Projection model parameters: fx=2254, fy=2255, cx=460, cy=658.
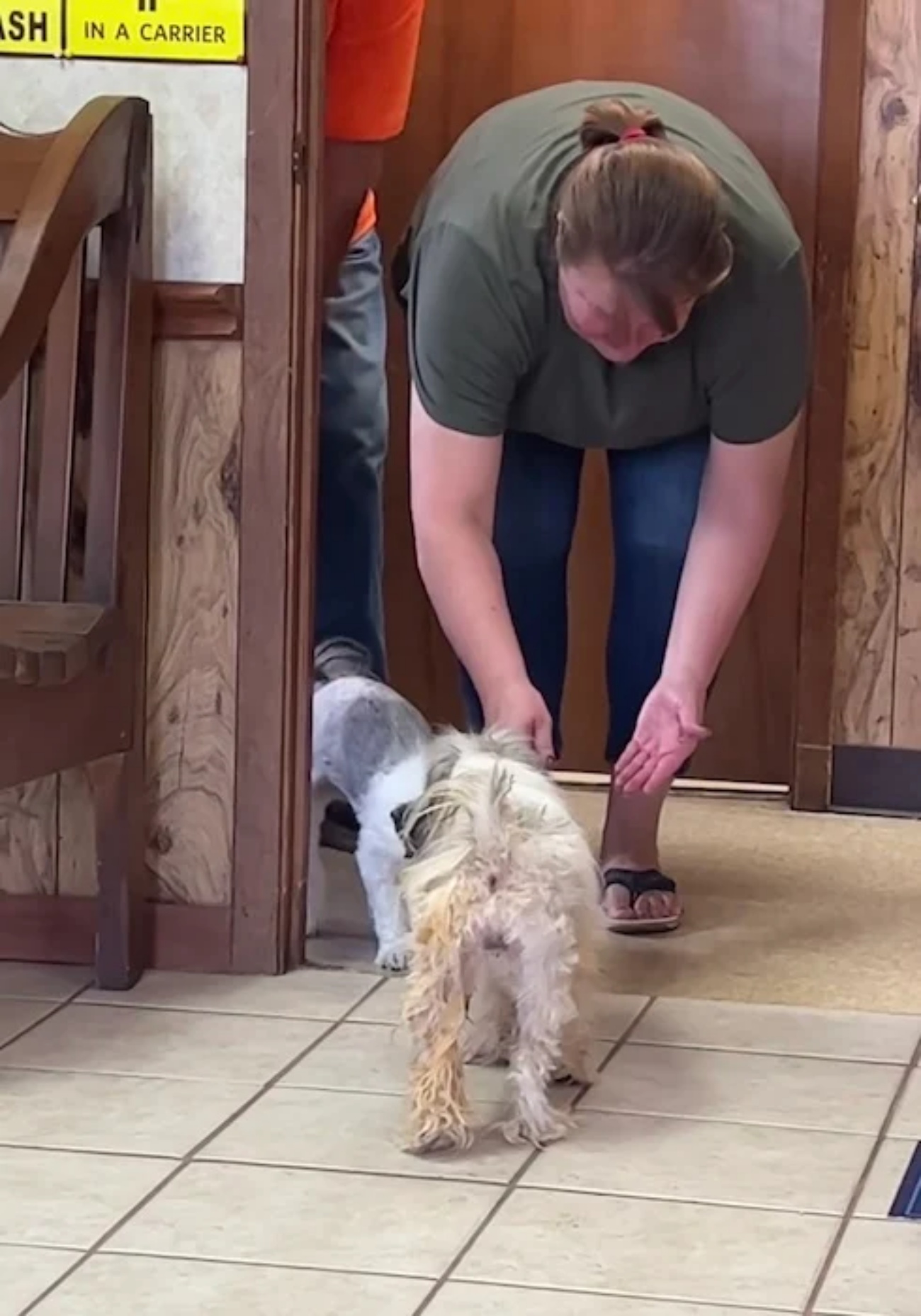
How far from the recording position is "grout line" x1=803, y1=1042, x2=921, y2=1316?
183cm

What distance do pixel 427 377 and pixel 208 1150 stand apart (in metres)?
0.96

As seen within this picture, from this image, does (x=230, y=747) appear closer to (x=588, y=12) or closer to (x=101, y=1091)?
(x=101, y=1091)

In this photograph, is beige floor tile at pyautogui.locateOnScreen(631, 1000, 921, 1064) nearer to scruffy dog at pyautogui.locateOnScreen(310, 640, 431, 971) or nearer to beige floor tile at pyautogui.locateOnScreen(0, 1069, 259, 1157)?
scruffy dog at pyautogui.locateOnScreen(310, 640, 431, 971)

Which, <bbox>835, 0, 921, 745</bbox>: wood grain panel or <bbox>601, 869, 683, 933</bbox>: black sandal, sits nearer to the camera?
<bbox>601, 869, 683, 933</bbox>: black sandal

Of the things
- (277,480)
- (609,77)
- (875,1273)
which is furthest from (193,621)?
(609,77)

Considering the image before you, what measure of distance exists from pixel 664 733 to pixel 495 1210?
78 centimetres

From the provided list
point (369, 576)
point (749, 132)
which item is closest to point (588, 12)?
point (749, 132)

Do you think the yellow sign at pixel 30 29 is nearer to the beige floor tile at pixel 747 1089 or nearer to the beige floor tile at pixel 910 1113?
the beige floor tile at pixel 747 1089

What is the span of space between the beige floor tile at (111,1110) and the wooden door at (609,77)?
5.53 feet

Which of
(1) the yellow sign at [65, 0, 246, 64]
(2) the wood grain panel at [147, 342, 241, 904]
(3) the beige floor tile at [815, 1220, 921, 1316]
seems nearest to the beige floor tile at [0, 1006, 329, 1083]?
(2) the wood grain panel at [147, 342, 241, 904]

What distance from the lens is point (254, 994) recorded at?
264 centimetres

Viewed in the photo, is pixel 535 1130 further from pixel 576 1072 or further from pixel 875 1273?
pixel 875 1273

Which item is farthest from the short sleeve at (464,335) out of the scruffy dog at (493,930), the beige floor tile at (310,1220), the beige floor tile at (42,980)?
the beige floor tile at (310,1220)

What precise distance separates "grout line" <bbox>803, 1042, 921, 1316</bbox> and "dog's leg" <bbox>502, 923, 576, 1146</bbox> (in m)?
0.29
